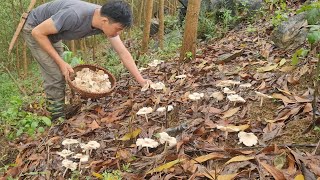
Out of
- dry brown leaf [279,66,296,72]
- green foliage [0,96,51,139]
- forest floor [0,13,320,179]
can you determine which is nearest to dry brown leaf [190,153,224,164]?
forest floor [0,13,320,179]

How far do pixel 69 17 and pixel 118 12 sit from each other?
669mm

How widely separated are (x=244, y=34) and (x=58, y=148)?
15.9 ft

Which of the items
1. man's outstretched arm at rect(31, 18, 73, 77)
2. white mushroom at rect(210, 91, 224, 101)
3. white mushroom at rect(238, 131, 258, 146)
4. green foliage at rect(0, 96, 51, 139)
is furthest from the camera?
green foliage at rect(0, 96, 51, 139)

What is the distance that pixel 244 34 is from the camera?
7234 millimetres

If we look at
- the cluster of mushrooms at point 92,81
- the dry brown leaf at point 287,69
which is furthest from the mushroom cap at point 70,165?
the dry brown leaf at point 287,69

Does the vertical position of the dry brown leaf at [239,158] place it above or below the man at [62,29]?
below

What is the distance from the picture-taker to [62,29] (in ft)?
14.3

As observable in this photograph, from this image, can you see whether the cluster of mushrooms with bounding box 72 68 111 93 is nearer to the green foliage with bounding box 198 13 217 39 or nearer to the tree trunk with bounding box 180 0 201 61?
the tree trunk with bounding box 180 0 201 61

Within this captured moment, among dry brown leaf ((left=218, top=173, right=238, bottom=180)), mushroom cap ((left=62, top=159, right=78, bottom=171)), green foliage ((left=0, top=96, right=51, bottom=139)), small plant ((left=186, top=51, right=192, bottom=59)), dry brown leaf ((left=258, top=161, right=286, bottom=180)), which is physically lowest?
green foliage ((left=0, top=96, right=51, bottom=139))

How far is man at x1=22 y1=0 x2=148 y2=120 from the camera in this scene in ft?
13.6

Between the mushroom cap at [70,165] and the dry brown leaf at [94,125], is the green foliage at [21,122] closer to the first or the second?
the dry brown leaf at [94,125]

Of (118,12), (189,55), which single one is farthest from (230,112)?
(189,55)

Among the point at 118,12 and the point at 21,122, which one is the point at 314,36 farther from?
the point at 21,122

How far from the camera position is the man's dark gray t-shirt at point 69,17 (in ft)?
14.0
